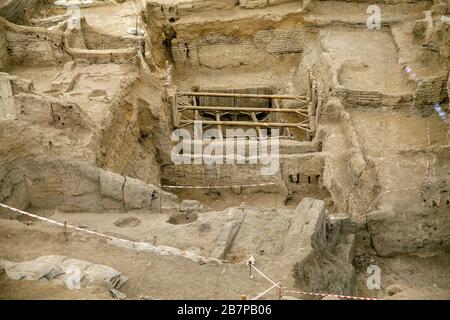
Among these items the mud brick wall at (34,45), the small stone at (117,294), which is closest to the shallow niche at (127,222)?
the small stone at (117,294)

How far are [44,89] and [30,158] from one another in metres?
3.43

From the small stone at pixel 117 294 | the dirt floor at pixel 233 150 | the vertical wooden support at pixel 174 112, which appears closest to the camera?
the small stone at pixel 117 294

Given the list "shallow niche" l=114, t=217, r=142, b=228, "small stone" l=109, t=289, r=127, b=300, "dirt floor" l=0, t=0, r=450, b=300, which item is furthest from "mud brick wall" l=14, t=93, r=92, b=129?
"small stone" l=109, t=289, r=127, b=300

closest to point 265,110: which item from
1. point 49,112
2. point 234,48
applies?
point 234,48

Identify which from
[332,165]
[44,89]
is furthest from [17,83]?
[332,165]

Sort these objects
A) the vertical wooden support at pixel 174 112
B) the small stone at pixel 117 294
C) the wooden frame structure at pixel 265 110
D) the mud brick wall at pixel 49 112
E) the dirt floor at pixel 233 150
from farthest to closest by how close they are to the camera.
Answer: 1. the wooden frame structure at pixel 265 110
2. the vertical wooden support at pixel 174 112
3. the mud brick wall at pixel 49 112
4. the dirt floor at pixel 233 150
5. the small stone at pixel 117 294

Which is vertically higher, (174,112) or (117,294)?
(174,112)

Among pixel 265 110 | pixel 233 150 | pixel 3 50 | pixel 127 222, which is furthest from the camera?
pixel 265 110

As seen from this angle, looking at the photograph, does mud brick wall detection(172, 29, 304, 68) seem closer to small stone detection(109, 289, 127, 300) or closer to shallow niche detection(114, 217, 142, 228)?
shallow niche detection(114, 217, 142, 228)

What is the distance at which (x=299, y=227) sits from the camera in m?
7.71

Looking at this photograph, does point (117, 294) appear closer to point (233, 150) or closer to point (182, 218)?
point (182, 218)

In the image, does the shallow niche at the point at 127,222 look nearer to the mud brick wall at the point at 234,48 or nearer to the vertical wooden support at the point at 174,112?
the vertical wooden support at the point at 174,112

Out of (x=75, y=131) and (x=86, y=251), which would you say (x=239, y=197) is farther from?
(x=86, y=251)

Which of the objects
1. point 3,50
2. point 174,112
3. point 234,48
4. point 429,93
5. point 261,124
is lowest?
point 261,124
